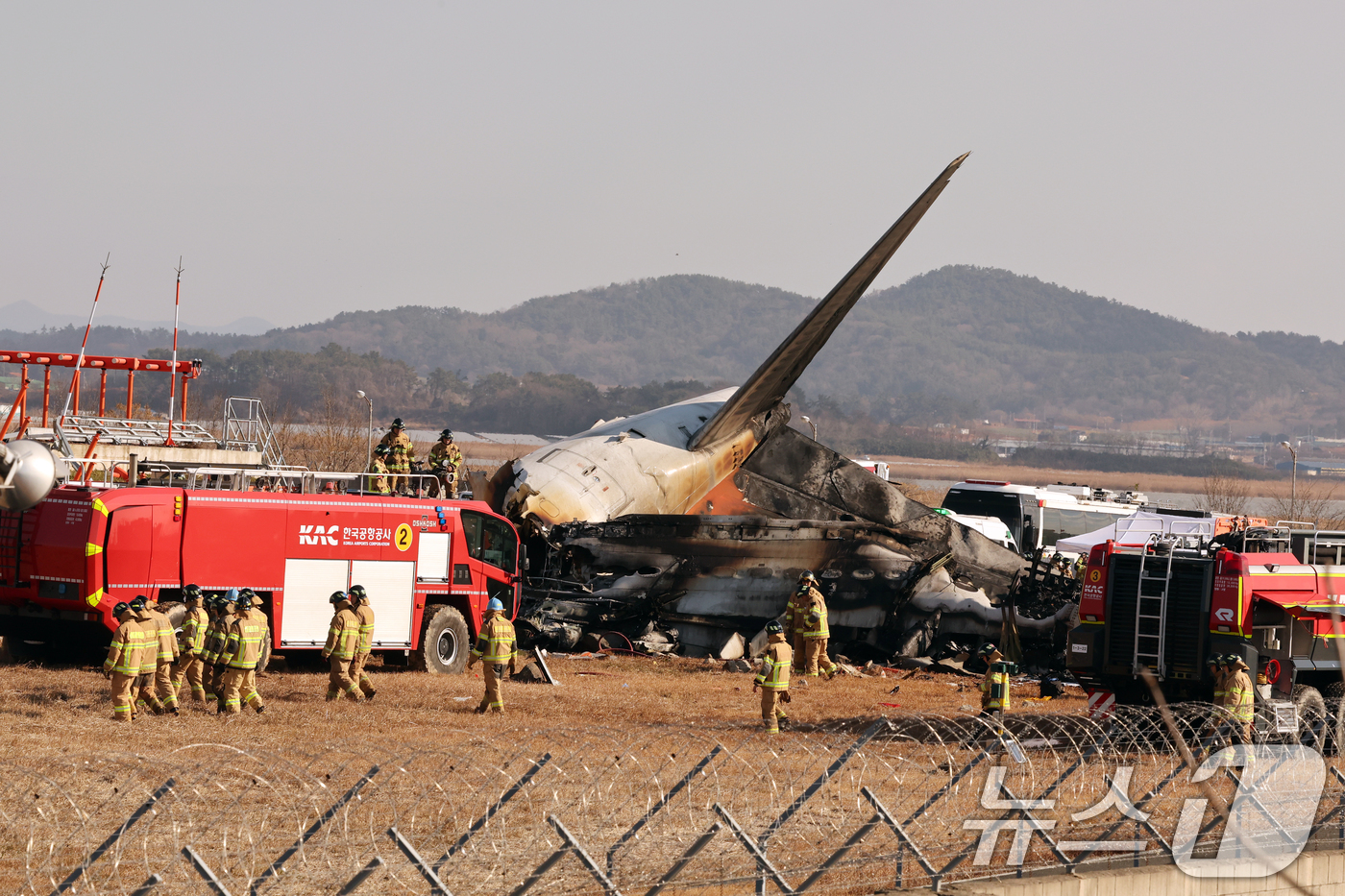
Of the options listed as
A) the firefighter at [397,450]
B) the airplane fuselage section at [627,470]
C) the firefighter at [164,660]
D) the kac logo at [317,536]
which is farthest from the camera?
the airplane fuselage section at [627,470]

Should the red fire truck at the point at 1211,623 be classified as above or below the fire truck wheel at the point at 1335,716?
above

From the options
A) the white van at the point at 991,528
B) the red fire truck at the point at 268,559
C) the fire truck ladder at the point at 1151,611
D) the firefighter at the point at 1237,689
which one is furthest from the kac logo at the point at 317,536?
the white van at the point at 991,528

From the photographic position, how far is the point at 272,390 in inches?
7692

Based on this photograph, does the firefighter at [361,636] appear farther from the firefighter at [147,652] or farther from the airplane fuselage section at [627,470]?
the airplane fuselage section at [627,470]

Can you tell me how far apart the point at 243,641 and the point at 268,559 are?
3688mm

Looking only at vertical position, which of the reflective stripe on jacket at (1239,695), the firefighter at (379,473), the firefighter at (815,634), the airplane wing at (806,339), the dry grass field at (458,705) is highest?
the airplane wing at (806,339)

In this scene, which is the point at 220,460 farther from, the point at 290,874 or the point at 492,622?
the point at 290,874

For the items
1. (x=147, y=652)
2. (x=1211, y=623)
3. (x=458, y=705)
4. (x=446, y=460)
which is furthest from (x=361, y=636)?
(x=1211, y=623)

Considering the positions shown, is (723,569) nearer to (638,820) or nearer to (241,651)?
(241,651)

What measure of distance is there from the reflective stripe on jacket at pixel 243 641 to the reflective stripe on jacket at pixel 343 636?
156 cm

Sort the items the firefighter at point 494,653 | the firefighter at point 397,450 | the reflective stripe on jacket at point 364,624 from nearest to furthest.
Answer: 1. the firefighter at point 494,653
2. the reflective stripe on jacket at point 364,624
3. the firefighter at point 397,450

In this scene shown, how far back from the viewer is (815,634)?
25469mm

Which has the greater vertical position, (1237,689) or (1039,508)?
(1039,508)

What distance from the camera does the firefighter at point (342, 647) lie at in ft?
65.3
